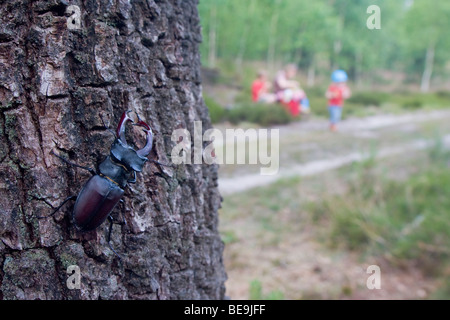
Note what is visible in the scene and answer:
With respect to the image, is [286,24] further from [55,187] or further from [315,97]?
[55,187]

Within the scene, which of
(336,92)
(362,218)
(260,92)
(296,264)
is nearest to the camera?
(296,264)

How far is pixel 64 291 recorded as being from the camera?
116 cm

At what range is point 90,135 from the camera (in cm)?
119

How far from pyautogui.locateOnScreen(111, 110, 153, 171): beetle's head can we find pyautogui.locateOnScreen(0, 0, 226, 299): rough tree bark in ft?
0.11

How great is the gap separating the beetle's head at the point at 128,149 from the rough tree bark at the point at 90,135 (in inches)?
1.3

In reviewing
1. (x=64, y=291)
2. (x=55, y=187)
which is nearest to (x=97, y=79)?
(x=55, y=187)

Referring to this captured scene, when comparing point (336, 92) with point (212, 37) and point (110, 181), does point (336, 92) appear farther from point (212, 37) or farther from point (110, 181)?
point (110, 181)

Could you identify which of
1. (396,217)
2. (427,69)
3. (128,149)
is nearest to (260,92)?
(396,217)

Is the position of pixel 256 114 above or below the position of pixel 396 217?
above

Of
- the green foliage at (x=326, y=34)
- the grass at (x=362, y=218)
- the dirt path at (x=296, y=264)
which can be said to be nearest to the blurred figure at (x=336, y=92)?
the green foliage at (x=326, y=34)

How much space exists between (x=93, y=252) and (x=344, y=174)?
4903mm

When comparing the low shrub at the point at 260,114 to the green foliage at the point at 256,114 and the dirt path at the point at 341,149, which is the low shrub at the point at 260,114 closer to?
the green foliage at the point at 256,114

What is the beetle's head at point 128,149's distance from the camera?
120 centimetres

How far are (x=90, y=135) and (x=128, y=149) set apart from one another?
0.12 metres
